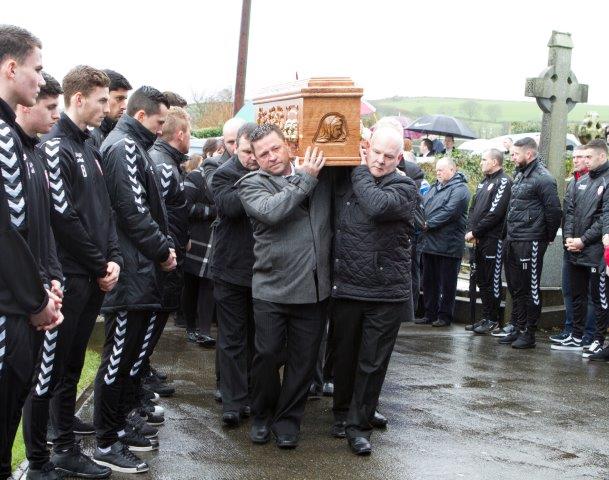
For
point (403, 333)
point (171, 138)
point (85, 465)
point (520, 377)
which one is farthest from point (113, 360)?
point (403, 333)

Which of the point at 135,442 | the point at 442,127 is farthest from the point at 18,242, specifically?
the point at 442,127

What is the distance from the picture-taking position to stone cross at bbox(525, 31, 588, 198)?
43.5 feet

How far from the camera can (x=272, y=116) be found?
6879mm

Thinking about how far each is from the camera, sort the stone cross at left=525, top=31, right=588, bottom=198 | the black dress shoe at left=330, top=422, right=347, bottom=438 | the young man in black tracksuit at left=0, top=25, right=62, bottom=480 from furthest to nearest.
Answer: the stone cross at left=525, top=31, right=588, bottom=198
the black dress shoe at left=330, top=422, right=347, bottom=438
the young man in black tracksuit at left=0, top=25, right=62, bottom=480

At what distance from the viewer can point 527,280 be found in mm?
10734

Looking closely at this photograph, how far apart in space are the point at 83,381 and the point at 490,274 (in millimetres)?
5619

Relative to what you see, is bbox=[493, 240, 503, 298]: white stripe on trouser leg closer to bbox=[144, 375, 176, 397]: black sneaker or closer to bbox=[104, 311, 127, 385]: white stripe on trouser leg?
bbox=[144, 375, 176, 397]: black sneaker

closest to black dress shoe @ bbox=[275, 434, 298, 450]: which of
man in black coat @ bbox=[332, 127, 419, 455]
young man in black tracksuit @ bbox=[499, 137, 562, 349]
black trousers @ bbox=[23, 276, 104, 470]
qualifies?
man in black coat @ bbox=[332, 127, 419, 455]

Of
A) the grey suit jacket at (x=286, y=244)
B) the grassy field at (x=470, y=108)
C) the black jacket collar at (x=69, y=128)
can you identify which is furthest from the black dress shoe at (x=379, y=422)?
the grassy field at (x=470, y=108)

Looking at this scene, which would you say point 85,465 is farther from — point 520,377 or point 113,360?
point 520,377

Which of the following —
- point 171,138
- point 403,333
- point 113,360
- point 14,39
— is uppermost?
point 14,39

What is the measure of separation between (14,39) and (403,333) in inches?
308

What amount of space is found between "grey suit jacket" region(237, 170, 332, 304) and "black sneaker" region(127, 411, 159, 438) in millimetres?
1124

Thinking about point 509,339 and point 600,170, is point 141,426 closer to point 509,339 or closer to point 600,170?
point 509,339
